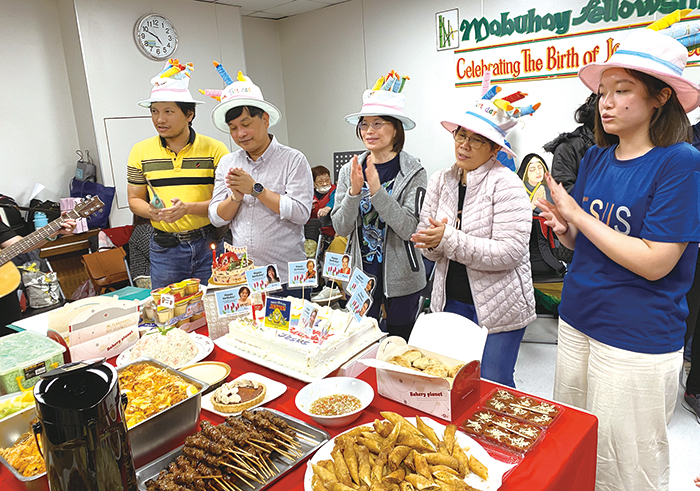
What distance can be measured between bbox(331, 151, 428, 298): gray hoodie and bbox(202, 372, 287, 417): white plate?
960 millimetres

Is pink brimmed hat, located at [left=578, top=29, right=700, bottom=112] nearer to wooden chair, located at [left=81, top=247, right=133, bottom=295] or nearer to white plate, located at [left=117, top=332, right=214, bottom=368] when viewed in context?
white plate, located at [left=117, top=332, right=214, bottom=368]

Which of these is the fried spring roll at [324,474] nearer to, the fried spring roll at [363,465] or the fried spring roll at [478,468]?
the fried spring roll at [363,465]

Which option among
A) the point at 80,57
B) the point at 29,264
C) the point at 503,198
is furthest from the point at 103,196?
the point at 503,198

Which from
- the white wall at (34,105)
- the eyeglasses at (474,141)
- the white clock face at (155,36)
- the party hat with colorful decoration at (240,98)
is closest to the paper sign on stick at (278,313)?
the eyeglasses at (474,141)

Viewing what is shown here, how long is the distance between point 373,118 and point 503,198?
0.83 m

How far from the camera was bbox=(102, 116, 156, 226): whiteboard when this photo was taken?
4961mm

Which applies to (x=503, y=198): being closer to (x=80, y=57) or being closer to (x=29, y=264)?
(x=29, y=264)

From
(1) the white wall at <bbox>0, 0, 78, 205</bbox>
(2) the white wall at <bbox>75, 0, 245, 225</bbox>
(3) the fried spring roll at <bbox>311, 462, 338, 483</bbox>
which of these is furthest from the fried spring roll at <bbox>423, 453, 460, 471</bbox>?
(1) the white wall at <bbox>0, 0, 78, 205</bbox>

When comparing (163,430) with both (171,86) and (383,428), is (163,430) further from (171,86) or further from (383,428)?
(171,86)

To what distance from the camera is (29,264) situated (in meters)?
4.09

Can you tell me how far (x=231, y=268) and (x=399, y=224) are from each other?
0.82 metres

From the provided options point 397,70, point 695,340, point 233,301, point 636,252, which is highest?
point 397,70

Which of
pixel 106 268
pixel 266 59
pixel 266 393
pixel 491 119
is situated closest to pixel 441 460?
pixel 266 393

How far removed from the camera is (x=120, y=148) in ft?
16.5
